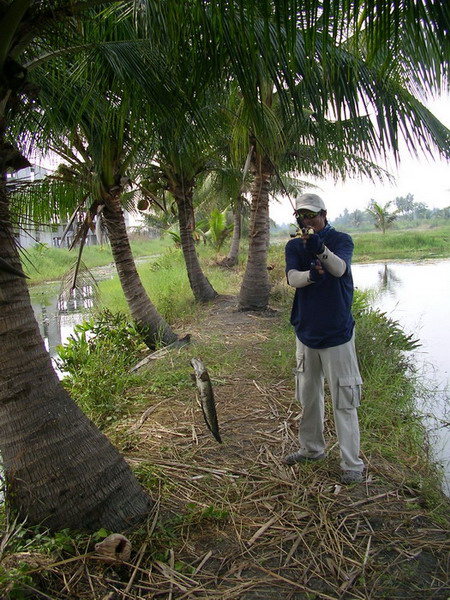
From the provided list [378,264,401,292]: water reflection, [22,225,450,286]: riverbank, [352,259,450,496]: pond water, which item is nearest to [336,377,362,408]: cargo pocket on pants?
[352,259,450,496]: pond water

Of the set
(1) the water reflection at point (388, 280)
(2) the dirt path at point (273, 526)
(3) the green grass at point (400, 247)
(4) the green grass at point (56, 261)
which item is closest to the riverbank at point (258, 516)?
(2) the dirt path at point (273, 526)

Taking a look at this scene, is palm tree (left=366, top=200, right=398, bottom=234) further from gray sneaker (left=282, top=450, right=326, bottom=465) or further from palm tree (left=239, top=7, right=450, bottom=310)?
gray sneaker (left=282, top=450, right=326, bottom=465)

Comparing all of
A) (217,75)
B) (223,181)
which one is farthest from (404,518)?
(223,181)

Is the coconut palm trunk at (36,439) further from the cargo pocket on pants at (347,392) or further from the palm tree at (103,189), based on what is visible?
the palm tree at (103,189)

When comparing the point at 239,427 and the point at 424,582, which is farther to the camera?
the point at 239,427

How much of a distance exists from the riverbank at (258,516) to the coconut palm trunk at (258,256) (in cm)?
401

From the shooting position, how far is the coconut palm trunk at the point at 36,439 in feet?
7.47

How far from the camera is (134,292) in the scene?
23.0 ft

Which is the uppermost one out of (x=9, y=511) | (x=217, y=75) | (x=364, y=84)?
(x=364, y=84)

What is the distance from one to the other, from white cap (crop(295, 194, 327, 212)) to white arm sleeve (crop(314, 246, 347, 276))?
1.08ft

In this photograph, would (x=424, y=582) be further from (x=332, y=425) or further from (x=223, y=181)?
(x=223, y=181)

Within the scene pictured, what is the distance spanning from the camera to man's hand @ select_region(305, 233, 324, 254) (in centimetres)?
260

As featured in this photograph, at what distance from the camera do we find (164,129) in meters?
4.50

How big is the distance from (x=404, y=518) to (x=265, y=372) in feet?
9.47
